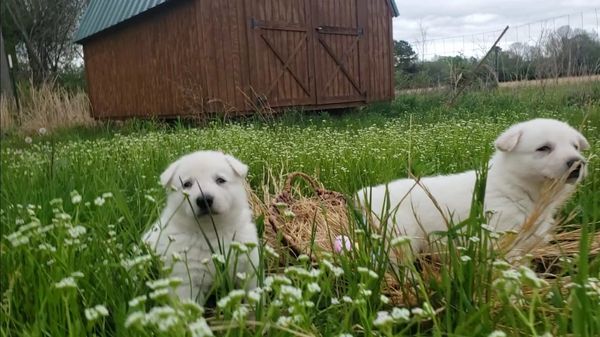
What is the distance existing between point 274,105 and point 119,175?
10530 millimetres

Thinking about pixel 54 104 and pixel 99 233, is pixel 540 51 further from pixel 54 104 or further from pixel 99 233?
pixel 99 233

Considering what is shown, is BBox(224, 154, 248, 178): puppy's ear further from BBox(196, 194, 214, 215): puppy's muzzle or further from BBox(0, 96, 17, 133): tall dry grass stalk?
BBox(0, 96, 17, 133): tall dry grass stalk

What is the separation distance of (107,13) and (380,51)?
878 cm

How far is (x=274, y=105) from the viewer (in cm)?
1390

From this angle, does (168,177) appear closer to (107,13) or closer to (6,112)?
(6,112)

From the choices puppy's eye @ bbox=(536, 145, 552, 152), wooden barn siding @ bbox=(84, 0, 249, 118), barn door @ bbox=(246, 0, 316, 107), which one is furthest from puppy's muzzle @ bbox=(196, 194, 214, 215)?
barn door @ bbox=(246, 0, 316, 107)

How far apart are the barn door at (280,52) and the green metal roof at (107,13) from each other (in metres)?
2.69

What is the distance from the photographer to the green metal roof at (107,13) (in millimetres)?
13867

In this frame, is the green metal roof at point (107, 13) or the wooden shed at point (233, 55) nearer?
the wooden shed at point (233, 55)

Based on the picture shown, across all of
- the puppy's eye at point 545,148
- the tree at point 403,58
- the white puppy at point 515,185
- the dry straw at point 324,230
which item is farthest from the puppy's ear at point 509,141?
the tree at point 403,58

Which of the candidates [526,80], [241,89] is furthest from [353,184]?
[526,80]

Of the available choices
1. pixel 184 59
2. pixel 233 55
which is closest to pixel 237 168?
pixel 233 55

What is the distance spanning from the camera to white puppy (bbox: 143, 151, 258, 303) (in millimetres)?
2283

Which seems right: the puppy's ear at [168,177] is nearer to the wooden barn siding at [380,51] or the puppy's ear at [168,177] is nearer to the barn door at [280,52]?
the barn door at [280,52]
